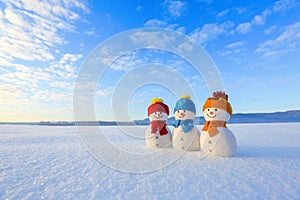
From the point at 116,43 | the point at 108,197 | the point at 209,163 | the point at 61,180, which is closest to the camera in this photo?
the point at 108,197

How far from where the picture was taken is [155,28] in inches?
199

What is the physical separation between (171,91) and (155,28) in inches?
75.4

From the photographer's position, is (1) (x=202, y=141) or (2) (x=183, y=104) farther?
(2) (x=183, y=104)

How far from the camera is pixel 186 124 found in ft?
15.9

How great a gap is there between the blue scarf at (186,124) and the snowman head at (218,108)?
491 mm

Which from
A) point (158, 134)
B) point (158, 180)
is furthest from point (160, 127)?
point (158, 180)

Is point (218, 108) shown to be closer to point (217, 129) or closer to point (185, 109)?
point (217, 129)

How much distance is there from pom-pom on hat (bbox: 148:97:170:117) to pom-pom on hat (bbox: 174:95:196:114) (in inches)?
16.4

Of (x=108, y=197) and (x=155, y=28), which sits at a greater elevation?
(x=155, y=28)

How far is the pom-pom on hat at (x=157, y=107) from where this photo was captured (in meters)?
5.35

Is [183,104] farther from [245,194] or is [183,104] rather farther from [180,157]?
[245,194]

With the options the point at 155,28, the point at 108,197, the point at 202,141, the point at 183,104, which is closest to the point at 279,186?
the point at 202,141

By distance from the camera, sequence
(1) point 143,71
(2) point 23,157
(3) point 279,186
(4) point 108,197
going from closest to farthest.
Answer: (4) point 108,197
(3) point 279,186
(2) point 23,157
(1) point 143,71

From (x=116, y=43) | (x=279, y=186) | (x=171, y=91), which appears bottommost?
(x=279, y=186)
